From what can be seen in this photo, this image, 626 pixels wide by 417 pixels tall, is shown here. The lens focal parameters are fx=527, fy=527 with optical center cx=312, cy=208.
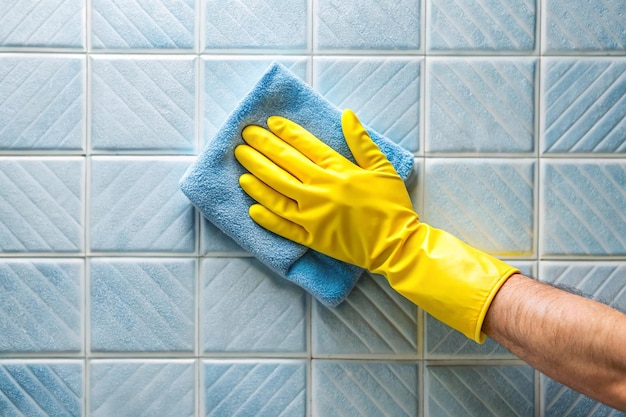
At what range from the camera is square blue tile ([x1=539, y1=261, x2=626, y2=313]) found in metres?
1.01

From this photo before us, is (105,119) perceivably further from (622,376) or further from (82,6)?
(622,376)

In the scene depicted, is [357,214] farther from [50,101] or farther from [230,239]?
[50,101]

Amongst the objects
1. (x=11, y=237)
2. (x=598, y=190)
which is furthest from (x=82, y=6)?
(x=598, y=190)

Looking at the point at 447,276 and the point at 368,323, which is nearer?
the point at 447,276

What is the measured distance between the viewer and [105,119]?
100 centimetres

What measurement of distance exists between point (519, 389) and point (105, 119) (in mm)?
942

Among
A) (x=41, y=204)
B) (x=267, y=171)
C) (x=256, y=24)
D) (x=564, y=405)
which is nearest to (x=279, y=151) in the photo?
(x=267, y=171)

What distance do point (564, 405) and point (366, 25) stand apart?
819mm

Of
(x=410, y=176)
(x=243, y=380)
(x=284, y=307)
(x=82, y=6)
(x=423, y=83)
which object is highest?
(x=82, y=6)

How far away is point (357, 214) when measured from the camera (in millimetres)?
924

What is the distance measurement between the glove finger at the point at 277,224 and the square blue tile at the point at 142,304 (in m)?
0.16

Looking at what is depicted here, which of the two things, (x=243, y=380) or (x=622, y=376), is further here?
(x=243, y=380)

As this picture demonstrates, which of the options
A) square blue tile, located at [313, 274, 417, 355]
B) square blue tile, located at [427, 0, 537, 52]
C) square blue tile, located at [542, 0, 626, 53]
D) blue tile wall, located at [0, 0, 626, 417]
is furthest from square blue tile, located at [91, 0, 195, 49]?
square blue tile, located at [542, 0, 626, 53]

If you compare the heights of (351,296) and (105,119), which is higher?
(105,119)
